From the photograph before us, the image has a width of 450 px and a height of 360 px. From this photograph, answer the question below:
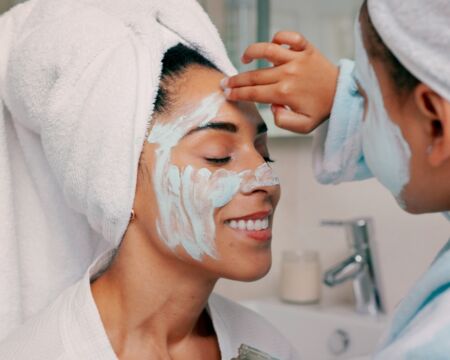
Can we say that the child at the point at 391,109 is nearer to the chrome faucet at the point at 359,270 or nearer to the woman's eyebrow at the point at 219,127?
the woman's eyebrow at the point at 219,127

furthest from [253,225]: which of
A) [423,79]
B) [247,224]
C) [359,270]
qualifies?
[359,270]

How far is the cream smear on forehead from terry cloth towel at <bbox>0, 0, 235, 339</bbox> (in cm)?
4

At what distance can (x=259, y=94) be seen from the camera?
2.84 feet

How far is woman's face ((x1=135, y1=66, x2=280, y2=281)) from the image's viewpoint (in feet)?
3.00

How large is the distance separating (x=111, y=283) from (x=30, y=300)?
194mm

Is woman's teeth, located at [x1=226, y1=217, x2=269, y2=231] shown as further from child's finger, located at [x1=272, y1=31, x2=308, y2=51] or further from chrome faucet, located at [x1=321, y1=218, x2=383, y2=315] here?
chrome faucet, located at [x1=321, y1=218, x2=383, y2=315]

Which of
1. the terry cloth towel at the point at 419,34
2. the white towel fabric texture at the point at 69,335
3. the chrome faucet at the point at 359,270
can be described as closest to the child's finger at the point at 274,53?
the terry cloth towel at the point at 419,34

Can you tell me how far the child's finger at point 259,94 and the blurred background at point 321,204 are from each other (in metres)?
0.66

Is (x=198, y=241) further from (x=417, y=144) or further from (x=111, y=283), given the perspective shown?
(x=417, y=144)

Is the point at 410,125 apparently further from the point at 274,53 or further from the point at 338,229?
the point at 338,229

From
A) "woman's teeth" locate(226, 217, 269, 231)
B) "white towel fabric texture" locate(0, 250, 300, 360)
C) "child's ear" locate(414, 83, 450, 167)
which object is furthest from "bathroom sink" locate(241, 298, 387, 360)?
"child's ear" locate(414, 83, 450, 167)

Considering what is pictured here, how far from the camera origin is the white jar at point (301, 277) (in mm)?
1569

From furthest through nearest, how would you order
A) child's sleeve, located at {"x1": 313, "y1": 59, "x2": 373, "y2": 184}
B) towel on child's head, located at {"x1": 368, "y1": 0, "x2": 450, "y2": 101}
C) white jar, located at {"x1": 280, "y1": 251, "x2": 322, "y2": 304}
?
white jar, located at {"x1": 280, "y1": 251, "x2": 322, "y2": 304}
child's sleeve, located at {"x1": 313, "y1": 59, "x2": 373, "y2": 184}
towel on child's head, located at {"x1": 368, "y1": 0, "x2": 450, "y2": 101}

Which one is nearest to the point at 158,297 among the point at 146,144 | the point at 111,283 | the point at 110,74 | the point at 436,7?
the point at 111,283
